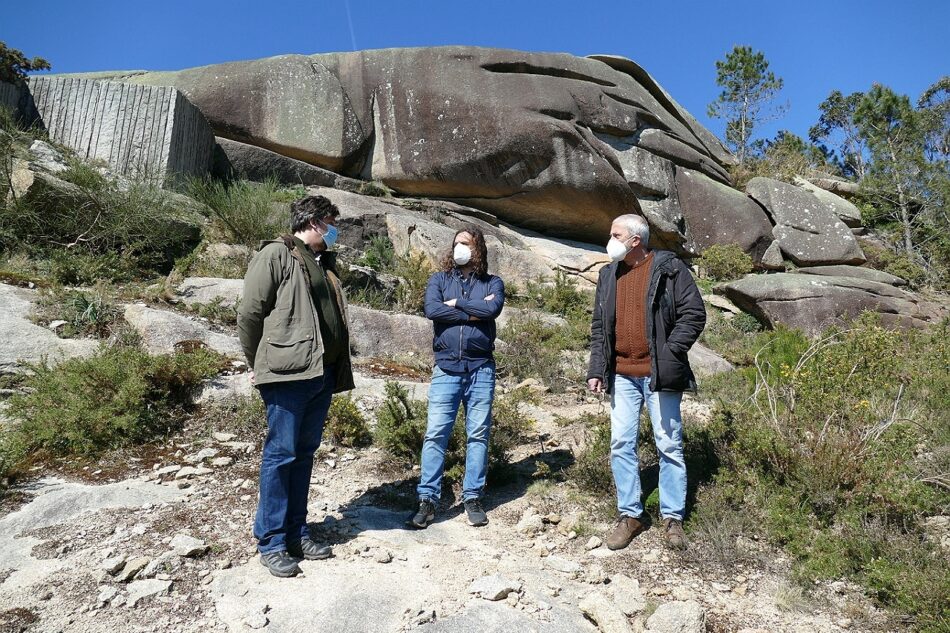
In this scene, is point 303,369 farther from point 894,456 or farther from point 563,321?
point 563,321

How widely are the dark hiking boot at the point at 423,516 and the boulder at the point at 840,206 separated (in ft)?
53.7

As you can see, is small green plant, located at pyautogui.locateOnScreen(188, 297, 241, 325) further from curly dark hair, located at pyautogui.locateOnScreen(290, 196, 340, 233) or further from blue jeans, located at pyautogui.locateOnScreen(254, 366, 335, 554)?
→ blue jeans, located at pyautogui.locateOnScreen(254, 366, 335, 554)

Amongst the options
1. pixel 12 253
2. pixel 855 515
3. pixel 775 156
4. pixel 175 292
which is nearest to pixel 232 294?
pixel 175 292

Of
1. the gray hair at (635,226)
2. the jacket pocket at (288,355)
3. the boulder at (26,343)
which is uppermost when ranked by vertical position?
the gray hair at (635,226)

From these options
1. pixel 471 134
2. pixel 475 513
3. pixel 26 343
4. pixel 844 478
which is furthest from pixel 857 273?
pixel 26 343

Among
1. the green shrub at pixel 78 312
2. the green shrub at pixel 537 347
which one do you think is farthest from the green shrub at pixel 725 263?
the green shrub at pixel 78 312

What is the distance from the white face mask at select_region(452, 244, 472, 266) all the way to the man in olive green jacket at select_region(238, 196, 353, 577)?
99 cm

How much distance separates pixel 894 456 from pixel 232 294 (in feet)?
21.6

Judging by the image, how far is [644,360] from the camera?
140 inches

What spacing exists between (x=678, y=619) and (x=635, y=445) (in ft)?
3.56

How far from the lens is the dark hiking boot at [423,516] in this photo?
3.63m

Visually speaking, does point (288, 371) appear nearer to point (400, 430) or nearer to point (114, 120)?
point (400, 430)

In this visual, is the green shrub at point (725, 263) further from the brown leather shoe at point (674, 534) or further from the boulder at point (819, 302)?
the brown leather shoe at point (674, 534)

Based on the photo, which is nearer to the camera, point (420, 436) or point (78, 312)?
point (420, 436)
